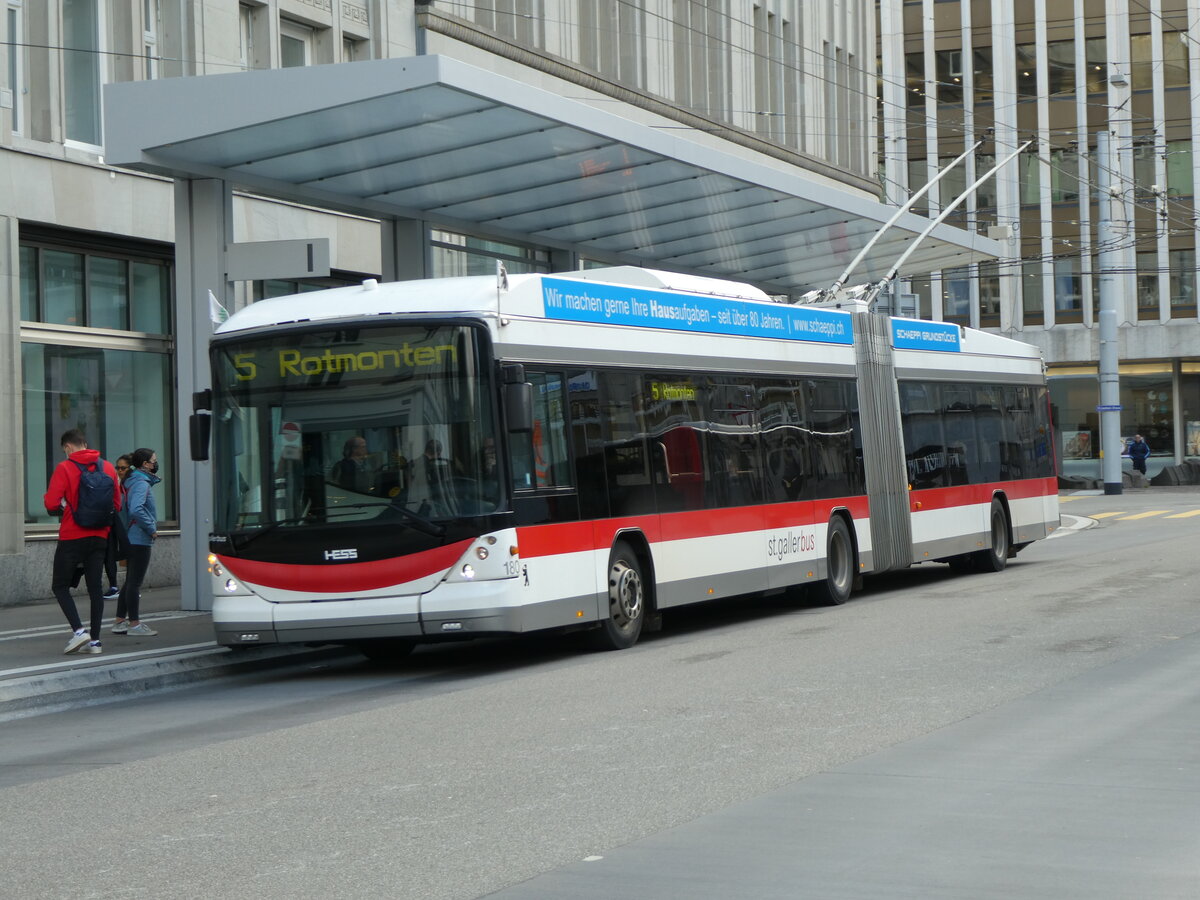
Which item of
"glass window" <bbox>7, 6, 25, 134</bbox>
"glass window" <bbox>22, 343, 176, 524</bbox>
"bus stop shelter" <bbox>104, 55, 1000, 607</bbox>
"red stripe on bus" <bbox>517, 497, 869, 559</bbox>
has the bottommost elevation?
"red stripe on bus" <bbox>517, 497, 869, 559</bbox>

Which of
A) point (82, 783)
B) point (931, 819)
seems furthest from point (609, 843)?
point (82, 783)

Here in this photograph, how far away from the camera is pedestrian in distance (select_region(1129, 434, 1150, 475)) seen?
52750 millimetres

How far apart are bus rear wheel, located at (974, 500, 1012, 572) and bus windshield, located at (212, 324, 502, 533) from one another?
10.9 metres

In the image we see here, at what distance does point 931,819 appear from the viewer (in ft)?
22.0

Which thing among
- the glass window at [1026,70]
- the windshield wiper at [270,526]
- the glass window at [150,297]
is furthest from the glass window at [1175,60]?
the windshield wiper at [270,526]

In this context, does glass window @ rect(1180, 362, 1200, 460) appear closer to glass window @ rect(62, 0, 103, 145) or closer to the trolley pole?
the trolley pole

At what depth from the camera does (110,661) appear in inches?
513

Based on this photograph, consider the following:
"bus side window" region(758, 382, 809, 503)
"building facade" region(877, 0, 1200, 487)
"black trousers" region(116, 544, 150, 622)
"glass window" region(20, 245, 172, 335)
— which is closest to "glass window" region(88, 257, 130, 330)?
"glass window" region(20, 245, 172, 335)

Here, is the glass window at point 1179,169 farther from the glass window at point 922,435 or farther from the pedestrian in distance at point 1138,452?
the glass window at point 922,435

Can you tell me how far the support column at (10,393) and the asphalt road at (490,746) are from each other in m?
6.99

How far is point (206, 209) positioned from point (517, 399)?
5880mm

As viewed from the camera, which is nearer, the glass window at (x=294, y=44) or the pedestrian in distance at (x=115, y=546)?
the pedestrian in distance at (x=115, y=546)

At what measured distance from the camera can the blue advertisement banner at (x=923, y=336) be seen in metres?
19.8

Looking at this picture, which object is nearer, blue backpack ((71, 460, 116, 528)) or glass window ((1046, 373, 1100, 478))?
blue backpack ((71, 460, 116, 528))
